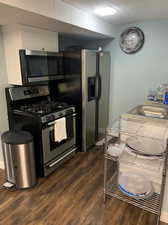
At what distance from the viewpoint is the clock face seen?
3082 millimetres

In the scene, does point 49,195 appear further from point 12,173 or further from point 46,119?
point 46,119

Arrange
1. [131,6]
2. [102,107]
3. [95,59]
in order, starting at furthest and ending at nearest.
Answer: [102,107] < [95,59] < [131,6]

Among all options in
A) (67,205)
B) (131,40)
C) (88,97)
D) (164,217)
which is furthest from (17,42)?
(164,217)

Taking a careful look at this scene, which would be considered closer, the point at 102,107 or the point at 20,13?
the point at 20,13

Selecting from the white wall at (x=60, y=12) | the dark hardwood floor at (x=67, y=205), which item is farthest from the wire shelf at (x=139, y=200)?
the white wall at (x=60, y=12)

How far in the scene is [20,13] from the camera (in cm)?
167

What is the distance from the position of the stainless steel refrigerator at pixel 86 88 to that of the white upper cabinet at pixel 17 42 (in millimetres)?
575

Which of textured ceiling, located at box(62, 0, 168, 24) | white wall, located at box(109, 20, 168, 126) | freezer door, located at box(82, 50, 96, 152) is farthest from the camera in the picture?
white wall, located at box(109, 20, 168, 126)

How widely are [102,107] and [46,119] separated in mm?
1509

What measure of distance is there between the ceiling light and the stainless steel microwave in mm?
861

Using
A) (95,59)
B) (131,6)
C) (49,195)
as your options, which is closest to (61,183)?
(49,195)

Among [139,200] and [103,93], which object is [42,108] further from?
[139,200]

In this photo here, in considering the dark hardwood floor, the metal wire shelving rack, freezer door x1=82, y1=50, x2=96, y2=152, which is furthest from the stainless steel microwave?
the dark hardwood floor

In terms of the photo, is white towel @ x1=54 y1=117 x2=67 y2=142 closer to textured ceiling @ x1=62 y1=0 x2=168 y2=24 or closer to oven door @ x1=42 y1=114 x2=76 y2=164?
oven door @ x1=42 y1=114 x2=76 y2=164
